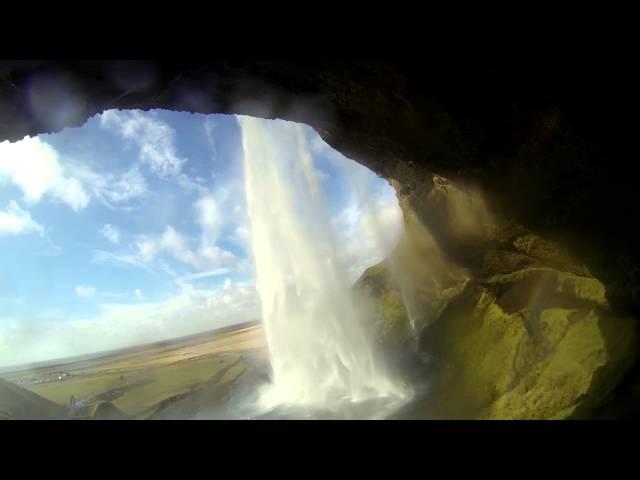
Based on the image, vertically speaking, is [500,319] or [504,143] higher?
[504,143]

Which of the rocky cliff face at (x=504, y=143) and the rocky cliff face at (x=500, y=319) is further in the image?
the rocky cliff face at (x=500, y=319)

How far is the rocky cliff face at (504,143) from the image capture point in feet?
17.4

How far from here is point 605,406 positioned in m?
5.35

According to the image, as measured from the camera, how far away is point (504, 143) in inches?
272

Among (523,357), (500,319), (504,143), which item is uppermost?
(504,143)

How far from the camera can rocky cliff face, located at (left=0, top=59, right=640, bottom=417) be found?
5.31 meters

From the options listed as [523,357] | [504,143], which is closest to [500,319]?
[523,357]

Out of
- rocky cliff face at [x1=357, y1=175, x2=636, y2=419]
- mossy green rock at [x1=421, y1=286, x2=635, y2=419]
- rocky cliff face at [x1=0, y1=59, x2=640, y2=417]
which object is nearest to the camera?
rocky cliff face at [x1=0, y1=59, x2=640, y2=417]

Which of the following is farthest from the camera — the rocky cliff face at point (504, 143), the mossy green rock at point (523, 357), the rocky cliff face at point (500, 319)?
the rocky cliff face at point (500, 319)

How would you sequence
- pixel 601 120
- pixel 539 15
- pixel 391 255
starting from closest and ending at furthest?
1. pixel 539 15
2. pixel 601 120
3. pixel 391 255

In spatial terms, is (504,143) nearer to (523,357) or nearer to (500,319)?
(523,357)
